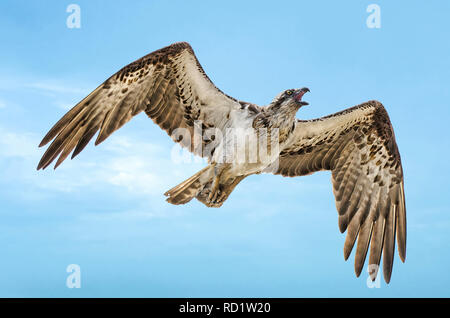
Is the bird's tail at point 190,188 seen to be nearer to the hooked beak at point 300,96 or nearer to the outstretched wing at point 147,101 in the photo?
the outstretched wing at point 147,101

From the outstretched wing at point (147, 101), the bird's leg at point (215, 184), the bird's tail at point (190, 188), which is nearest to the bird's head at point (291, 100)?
the outstretched wing at point (147, 101)

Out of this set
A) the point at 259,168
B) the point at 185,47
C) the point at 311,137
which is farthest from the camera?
the point at 311,137

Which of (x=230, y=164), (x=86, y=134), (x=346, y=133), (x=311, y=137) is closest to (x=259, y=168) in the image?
(x=230, y=164)

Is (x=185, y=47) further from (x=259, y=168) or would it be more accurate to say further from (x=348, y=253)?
(x=348, y=253)

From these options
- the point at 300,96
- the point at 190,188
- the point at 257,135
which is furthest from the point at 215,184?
the point at 300,96

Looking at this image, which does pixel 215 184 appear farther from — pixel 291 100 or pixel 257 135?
pixel 291 100

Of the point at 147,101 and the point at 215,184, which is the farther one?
the point at 147,101

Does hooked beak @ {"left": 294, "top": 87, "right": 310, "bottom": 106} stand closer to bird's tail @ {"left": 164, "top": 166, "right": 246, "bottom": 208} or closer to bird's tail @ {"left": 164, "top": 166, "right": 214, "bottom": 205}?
bird's tail @ {"left": 164, "top": 166, "right": 246, "bottom": 208}

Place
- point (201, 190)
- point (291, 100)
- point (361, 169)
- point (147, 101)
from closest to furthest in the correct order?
point (291, 100) < point (201, 190) < point (147, 101) < point (361, 169)
